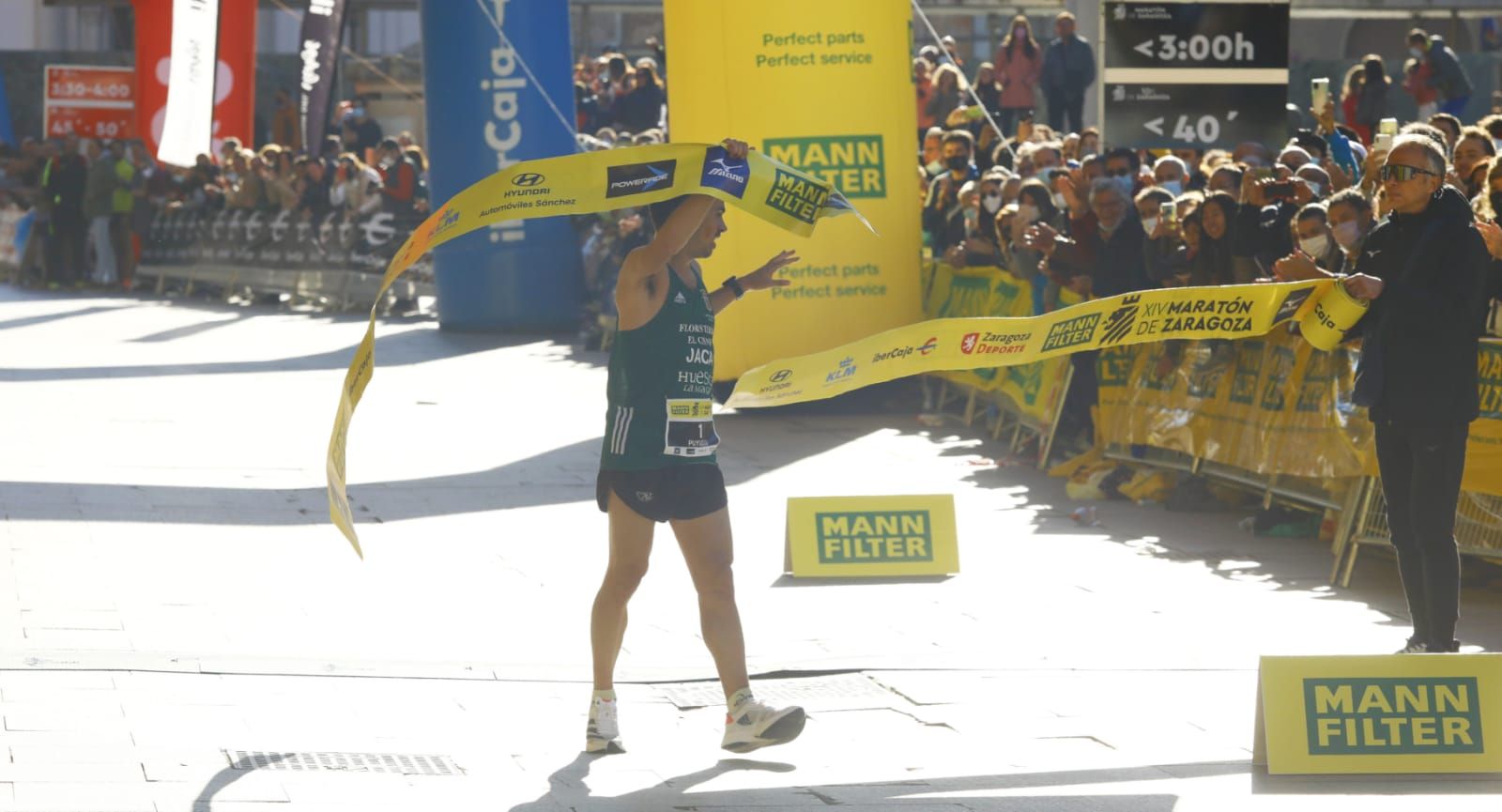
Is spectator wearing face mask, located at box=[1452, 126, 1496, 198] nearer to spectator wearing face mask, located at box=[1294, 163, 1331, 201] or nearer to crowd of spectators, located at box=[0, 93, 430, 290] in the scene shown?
spectator wearing face mask, located at box=[1294, 163, 1331, 201]

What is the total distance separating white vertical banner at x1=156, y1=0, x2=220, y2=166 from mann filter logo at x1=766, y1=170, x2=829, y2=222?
19827 millimetres

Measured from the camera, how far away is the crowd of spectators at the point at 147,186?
2791cm

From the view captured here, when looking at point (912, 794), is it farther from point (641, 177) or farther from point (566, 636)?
point (566, 636)

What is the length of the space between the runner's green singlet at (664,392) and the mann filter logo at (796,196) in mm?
458

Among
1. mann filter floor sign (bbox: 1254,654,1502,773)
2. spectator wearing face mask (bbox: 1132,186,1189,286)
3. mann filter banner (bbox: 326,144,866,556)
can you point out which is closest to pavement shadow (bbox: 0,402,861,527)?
spectator wearing face mask (bbox: 1132,186,1189,286)

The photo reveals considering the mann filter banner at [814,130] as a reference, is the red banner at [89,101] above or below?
above

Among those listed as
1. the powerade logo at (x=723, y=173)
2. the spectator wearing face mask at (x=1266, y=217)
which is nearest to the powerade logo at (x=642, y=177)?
the powerade logo at (x=723, y=173)

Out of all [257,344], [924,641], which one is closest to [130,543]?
[924,641]

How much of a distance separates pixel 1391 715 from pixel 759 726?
6.24ft

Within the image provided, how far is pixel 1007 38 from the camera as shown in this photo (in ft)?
72.2

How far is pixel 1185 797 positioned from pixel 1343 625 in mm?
2816

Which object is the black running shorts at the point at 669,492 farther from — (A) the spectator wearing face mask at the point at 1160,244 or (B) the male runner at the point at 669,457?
(A) the spectator wearing face mask at the point at 1160,244

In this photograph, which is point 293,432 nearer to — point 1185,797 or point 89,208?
point 1185,797

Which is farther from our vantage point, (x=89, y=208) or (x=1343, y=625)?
(x=89, y=208)
